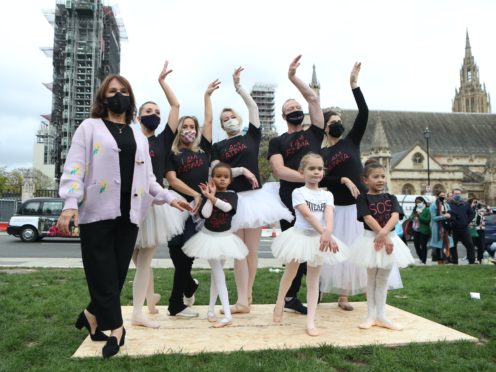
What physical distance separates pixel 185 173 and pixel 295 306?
6.95ft

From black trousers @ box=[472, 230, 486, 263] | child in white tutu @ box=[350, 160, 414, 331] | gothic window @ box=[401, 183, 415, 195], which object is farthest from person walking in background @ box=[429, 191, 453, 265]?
gothic window @ box=[401, 183, 415, 195]

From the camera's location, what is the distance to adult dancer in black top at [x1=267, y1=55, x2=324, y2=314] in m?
4.89

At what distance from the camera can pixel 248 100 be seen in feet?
16.9

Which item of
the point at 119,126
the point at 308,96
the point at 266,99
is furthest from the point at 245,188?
the point at 266,99

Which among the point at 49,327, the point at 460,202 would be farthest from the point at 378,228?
the point at 460,202

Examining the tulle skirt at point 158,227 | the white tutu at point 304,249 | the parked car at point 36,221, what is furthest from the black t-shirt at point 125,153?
the parked car at point 36,221

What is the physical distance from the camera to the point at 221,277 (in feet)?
14.7

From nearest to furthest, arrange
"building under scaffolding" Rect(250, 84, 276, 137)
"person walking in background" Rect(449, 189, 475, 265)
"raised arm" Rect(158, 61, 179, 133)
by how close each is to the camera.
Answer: "raised arm" Rect(158, 61, 179, 133)
"person walking in background" Rect(449, 189, 475, 265)
"building under scaffolding" Rect(250, 84, 276, 137)

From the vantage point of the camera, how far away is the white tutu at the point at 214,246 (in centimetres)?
426

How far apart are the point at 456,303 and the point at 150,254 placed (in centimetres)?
427

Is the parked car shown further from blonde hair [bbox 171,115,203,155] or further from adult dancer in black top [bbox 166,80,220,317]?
blonde hair [bbox 171,115,203,155]

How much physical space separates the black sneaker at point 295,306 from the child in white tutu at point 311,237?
0.82 m

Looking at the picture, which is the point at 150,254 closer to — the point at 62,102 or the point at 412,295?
the point at 412,295

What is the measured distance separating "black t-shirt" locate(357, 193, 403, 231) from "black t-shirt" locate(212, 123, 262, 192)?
127 cm
